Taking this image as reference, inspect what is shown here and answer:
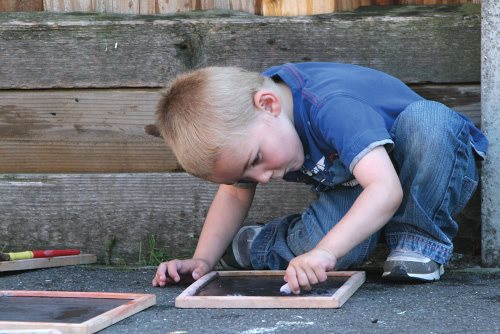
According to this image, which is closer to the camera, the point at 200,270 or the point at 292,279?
the point at 292,279

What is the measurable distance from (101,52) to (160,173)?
0.49 m

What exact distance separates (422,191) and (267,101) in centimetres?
58

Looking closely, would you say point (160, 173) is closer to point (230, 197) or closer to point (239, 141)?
point (230, 197)

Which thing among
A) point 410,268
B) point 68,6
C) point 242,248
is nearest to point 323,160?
point 410,268

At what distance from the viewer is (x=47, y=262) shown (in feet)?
10.2

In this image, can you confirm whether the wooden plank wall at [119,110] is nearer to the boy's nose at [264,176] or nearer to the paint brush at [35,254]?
the paint brush at [35,254]

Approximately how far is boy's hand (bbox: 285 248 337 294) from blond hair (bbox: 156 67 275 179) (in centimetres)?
36

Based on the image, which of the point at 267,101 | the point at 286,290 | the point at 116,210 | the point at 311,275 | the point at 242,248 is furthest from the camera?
the point at 116,210

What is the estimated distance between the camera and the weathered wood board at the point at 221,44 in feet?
10.1

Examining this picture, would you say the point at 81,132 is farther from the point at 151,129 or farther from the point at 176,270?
the point at 176,270

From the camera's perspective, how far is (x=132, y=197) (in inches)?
129

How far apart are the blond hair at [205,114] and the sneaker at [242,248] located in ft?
1.90

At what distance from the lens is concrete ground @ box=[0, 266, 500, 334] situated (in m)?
2.08

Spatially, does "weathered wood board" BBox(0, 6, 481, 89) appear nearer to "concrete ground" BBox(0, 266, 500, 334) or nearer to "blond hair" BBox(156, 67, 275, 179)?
"blond hair" BBox(156, 67, 275, 179)
